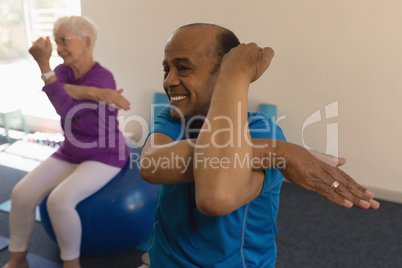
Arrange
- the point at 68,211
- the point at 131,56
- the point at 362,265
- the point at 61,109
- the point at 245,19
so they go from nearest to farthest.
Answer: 1. the point at 68,211
2. the point at 61,109
3. the point at 362,265
4. the point at 245,19
5. the point at 131,56

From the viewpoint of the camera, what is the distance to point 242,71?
756mm

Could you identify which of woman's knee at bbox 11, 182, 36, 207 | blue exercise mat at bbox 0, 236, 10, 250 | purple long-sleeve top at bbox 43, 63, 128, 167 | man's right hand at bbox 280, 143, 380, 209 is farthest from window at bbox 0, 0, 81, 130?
man's right hand at bbox 280, 143, 380, 209

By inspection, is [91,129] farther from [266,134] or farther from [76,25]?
[266,134]

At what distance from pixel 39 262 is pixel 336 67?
2662 mm

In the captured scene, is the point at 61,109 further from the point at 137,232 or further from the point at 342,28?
the point at 342,28

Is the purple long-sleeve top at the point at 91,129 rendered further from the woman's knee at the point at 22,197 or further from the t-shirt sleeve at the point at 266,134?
the t-shirt sleeve at the point at 266,134

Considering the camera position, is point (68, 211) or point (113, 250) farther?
point (113, 250)

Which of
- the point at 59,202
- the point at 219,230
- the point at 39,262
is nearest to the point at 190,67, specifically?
the point at 219,230

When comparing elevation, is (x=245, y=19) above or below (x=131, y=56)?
above

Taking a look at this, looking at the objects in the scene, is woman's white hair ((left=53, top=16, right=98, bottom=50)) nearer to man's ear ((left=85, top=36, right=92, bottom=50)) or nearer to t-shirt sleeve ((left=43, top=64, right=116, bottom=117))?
man's ear ((left=85, top=36, right=92, bottom=50))

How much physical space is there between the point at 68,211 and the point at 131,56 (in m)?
2.31

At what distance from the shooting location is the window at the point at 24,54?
4.41m

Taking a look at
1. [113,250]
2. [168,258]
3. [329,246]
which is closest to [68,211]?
[113,250]

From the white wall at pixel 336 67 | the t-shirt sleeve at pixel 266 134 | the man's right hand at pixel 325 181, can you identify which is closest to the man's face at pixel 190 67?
the t-shirt sleeve at pixel 266 134
